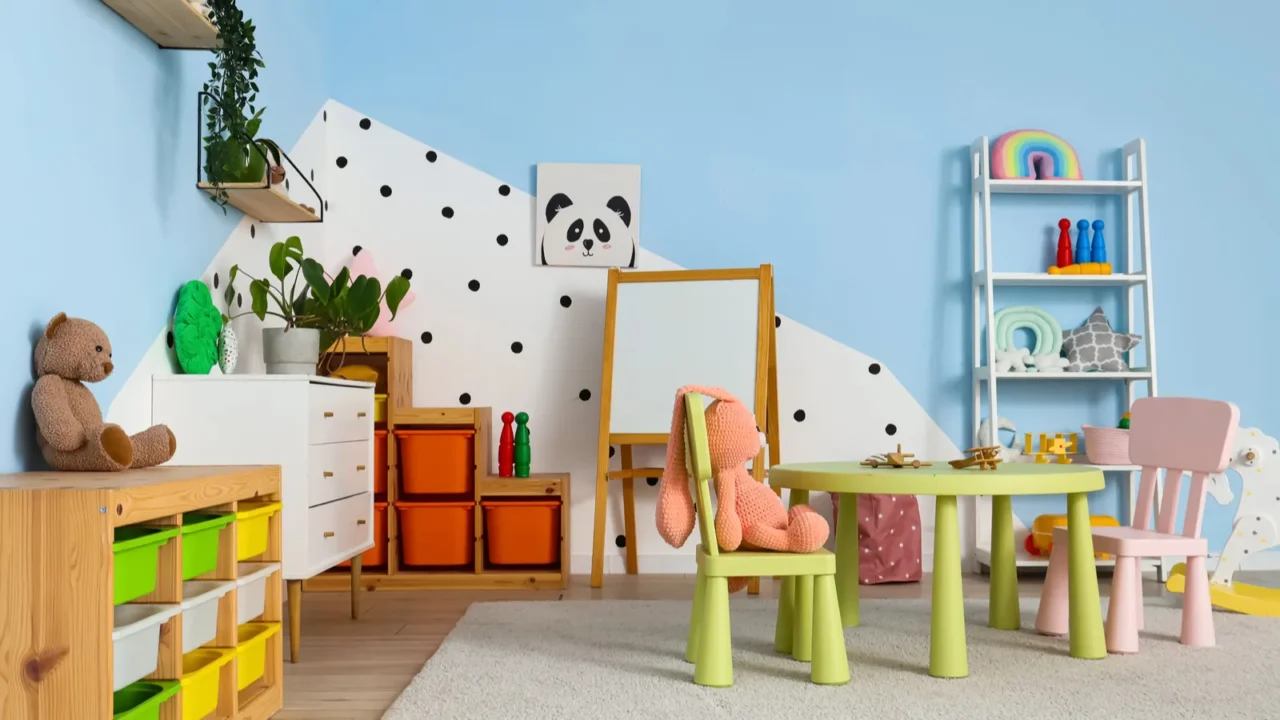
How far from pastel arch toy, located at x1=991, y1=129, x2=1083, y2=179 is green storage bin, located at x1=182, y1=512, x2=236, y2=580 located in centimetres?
338

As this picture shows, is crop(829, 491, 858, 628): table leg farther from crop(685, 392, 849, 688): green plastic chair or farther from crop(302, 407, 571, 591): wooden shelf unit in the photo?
crop(302, 407, 571, 591): wooden shelf unit

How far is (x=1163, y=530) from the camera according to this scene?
2.98 m

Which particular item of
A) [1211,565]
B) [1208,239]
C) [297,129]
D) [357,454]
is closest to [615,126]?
[297,129]

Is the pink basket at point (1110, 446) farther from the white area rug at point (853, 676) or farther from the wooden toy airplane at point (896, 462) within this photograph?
the wooden toy airplane at point (896, 462)

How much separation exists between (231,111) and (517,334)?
1662 mm

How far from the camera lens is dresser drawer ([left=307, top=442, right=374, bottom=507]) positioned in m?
2.87

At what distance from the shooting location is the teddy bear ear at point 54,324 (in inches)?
86.0

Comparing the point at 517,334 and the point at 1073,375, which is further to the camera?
the point at 517,334

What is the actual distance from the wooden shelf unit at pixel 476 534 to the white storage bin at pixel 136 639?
7.16 feet

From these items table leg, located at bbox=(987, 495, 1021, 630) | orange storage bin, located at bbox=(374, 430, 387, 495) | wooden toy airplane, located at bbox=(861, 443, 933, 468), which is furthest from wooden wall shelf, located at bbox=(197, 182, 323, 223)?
table leg, located at bbox=(987, 495, 1021, 630)

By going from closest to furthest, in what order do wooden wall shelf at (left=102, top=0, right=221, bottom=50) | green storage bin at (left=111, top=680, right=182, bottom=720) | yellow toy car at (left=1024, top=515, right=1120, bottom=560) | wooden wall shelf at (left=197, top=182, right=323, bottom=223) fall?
green storage bin at (left=111, top=680, right=182, bottom=720), wooden wall shelf at (left=102, top=0, right=221, bottom=50), wooden wall shelf at (left=197, top=182, right=323, bottom=223), yellow toy car at (left=1024, top=515, right=1120, bottom=560)

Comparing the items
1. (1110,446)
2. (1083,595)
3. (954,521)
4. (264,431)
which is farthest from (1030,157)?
(264,431)

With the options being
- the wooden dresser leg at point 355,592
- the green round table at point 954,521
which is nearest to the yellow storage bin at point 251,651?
the wooden dresser leg at point 355,592

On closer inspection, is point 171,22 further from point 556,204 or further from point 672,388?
point 672,388
